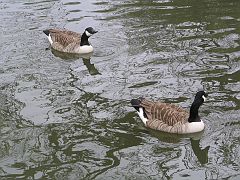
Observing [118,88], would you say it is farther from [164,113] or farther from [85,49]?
[85,49]

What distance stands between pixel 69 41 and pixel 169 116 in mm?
5903

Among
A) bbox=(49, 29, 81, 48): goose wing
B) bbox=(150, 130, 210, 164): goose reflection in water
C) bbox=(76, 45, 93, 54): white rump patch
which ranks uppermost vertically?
bbox=(49, 29, 81, 48): goose wing

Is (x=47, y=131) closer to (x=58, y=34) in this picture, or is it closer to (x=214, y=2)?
(x=58, y=34)

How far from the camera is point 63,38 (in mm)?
15617

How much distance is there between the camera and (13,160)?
31.4ft

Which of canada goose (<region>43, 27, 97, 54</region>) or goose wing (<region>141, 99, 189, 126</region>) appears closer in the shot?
goose wing (<region>141, 99, 189, 126</region>)

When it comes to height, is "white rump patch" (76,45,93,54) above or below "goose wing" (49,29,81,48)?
below

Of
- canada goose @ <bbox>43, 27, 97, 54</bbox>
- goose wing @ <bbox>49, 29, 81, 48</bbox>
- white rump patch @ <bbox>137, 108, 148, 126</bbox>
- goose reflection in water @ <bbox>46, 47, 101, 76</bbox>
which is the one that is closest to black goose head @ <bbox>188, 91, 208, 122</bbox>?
white rump patch @ <bbox>137, 108, 148, 126</bbox>

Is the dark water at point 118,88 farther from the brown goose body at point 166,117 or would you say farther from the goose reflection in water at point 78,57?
the brown goose body at point 166,117

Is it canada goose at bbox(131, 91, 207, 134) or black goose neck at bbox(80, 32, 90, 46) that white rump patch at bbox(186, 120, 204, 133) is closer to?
canada goose at bbox(131, 91, 207, 134)

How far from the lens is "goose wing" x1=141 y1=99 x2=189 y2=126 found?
10.5 metres

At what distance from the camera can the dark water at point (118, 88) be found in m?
9.47

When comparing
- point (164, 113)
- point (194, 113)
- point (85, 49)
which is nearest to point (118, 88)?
point (164, 113)

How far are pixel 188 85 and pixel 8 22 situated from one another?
7608 millimetres
